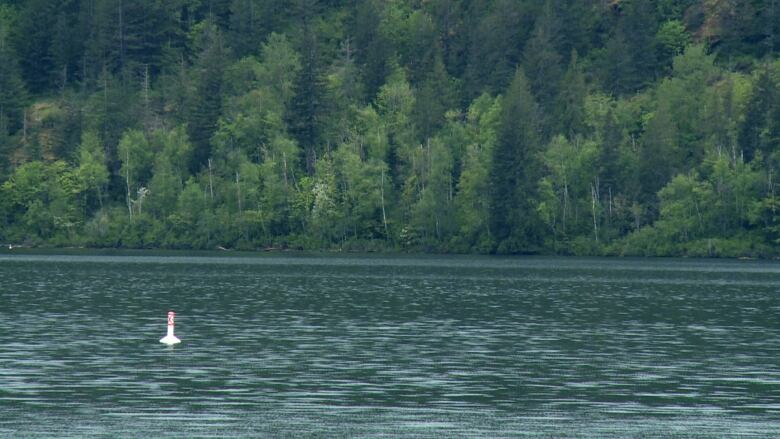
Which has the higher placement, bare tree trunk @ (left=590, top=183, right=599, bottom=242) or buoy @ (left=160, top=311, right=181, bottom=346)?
bare tree trunk @ (left=590, top=183, right=599, bottom=242)

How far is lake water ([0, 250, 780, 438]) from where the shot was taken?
38469mm

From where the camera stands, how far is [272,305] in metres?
84.5

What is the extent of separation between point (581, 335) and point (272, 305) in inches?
949

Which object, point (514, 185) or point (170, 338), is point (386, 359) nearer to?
point (170, 338)

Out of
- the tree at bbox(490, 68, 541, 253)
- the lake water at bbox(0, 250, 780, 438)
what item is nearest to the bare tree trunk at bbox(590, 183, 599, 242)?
the tree at bbox(490, 68, 541, 253)

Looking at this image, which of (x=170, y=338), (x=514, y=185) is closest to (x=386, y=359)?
(x=170, y=338)

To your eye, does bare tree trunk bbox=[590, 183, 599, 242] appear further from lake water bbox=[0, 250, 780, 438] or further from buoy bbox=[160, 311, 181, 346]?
buoy bbox=[160, 311, 181, 346]

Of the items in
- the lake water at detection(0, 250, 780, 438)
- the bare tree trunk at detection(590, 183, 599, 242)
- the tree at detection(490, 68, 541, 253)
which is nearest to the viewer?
the lake water at detection(0, 250, 780, 438)

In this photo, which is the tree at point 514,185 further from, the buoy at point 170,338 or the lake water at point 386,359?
the buoy at point 170,338

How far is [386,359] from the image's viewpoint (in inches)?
2126

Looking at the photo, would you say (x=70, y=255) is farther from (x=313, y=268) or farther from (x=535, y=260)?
(x=535, y=260)

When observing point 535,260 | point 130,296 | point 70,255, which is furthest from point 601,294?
point 70,255

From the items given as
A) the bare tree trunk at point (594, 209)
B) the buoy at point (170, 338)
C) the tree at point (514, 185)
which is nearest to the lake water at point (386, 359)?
the buoy at point (170, 338)

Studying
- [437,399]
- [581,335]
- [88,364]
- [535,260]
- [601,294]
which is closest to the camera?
[437,399]
